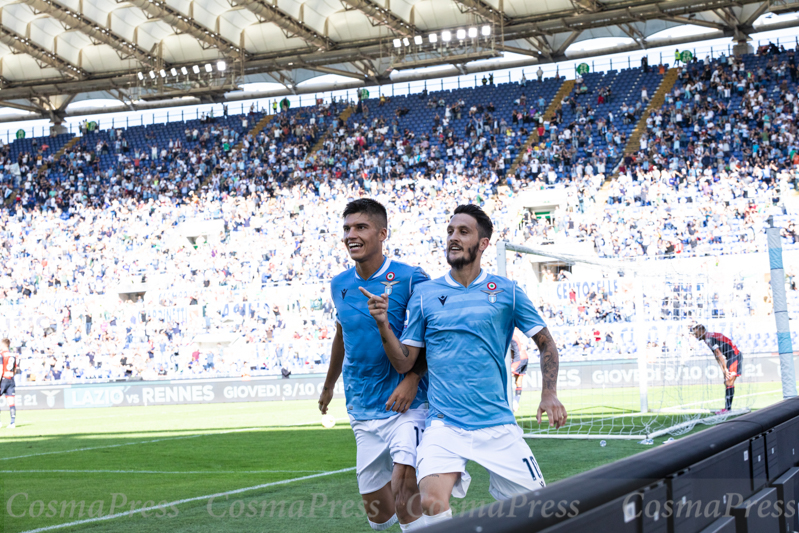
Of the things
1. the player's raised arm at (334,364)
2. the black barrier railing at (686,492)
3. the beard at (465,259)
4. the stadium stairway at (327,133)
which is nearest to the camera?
the black barrier railing at (686,492)

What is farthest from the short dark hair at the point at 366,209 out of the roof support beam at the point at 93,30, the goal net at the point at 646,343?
the roof support beam at the point at 93,30

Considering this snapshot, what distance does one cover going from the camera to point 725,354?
13727mm

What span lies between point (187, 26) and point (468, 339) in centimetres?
3487

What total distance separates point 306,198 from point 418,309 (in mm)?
31402

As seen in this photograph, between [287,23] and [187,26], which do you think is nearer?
[287,23]

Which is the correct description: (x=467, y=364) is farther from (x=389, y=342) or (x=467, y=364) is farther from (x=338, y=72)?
(x=338, y=72)

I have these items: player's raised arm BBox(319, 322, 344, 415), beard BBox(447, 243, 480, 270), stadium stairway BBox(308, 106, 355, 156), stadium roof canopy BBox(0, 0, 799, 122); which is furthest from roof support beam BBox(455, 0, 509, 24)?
beard BBox(447, 243, 480, 270)

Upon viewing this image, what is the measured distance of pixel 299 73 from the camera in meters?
43.6

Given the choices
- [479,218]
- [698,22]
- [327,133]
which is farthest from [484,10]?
[479,218]

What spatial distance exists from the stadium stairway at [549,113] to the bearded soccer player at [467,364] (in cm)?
3035

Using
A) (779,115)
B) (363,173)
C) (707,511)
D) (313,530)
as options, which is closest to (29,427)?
(313,530)

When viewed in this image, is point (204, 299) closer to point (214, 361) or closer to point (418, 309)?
point (214, 361)

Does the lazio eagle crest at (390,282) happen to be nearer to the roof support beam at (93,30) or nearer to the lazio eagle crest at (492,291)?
the lazio eagle crest at (492,291)

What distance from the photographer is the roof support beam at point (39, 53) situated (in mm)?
37781
